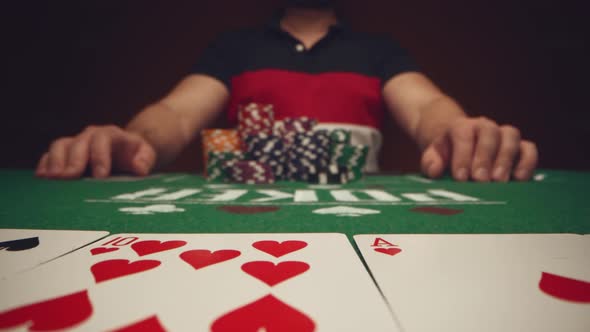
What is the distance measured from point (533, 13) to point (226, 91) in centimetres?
338

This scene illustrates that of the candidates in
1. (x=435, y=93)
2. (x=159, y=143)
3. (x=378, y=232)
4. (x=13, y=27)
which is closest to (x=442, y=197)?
(x=378, y=232)

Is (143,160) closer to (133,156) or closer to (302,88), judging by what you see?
(133,156)

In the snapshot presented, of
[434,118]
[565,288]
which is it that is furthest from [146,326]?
[434,118]

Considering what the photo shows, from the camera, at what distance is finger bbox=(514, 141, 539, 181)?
1.63 metres

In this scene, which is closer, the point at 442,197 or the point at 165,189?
the point at 442,197

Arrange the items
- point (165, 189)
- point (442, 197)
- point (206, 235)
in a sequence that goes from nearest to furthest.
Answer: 1. point (206, 235)
2. point (442, 197)
3. point (165, 189)

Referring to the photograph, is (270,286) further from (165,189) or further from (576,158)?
(576,158)

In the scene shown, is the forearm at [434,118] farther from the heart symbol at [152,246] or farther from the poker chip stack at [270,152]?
the heart symbol at [152,246]

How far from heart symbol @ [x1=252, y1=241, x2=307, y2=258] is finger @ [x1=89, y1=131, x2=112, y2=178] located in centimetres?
138

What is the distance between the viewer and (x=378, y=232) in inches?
28.2

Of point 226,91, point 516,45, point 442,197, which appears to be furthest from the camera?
point 516,45

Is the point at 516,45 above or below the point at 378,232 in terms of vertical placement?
above

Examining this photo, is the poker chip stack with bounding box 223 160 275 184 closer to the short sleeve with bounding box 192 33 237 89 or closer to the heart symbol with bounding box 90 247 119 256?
the heart symbol with bounding box 90 247 119 256

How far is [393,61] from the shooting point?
2650 mm
